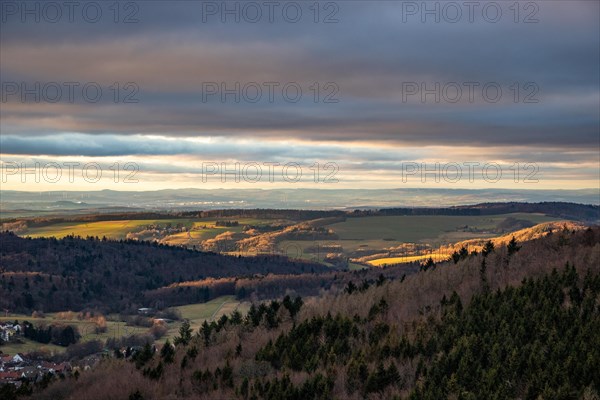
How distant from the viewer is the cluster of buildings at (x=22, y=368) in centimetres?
9912

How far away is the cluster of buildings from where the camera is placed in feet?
325

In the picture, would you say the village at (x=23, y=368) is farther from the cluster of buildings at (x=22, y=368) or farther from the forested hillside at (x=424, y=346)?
the forested hillside at (x=424, y=346)

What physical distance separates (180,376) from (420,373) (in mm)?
17734

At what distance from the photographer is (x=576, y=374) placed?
32.8 meters

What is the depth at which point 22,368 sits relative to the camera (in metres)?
112

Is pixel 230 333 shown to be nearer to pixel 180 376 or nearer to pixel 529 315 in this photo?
pixel 180 376

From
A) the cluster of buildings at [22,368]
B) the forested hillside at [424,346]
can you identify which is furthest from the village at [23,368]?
the forested hillside at [424,346]

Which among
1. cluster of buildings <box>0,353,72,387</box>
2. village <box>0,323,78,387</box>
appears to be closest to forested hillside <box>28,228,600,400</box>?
village <box>0,323,78,387</box>

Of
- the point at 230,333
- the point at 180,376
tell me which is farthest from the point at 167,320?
the point at 180,376

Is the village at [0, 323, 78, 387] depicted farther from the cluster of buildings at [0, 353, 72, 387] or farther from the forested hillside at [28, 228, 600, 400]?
the forested hillside at [28, 228, 600, 400]

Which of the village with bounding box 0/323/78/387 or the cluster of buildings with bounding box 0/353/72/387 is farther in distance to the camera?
the cluster of buildings with bounding box 0/353/72/387

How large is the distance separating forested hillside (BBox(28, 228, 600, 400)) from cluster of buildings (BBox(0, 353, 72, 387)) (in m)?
42.3

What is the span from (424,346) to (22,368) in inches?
3457

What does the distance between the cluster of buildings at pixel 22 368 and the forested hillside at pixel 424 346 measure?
42340mm
